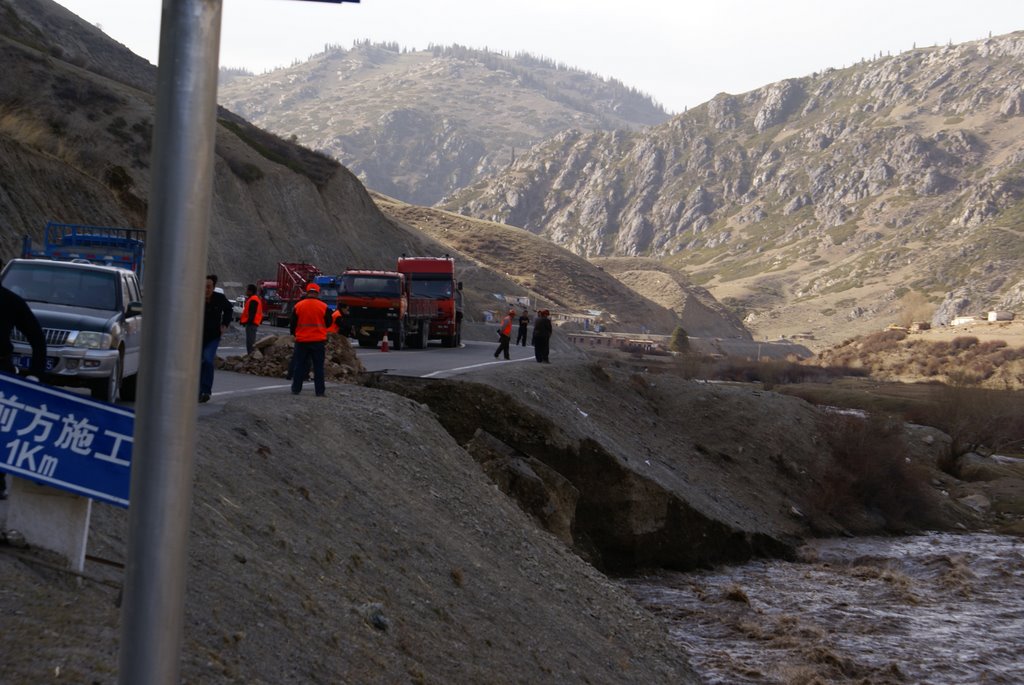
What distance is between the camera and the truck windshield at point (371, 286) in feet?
128

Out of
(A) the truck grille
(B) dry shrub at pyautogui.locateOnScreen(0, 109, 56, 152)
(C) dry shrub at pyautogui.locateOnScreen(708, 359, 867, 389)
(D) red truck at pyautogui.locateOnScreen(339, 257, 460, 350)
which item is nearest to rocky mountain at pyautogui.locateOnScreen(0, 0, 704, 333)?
(B) dry shrub at pyautogui.locateOnScreen(0, 109, 56, 152)

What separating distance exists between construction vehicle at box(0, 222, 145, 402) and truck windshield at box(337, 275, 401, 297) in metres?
22.2

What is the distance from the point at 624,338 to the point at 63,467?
11386 centimetres

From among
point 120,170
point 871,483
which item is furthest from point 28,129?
point 871,483

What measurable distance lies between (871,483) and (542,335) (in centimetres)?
1186

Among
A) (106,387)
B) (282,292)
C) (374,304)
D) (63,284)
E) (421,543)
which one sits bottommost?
(421,543)

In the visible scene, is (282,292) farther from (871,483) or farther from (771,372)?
(771,372)

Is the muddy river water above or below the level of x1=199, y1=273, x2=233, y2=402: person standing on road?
below

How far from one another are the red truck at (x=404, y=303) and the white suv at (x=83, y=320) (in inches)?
879

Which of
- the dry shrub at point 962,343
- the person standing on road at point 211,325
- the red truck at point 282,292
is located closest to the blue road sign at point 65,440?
the person standing on road at point 211,325

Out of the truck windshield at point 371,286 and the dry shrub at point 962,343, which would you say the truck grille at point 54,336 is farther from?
the dry shrub at point 962,343

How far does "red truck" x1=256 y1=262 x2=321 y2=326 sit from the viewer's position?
49.4 m

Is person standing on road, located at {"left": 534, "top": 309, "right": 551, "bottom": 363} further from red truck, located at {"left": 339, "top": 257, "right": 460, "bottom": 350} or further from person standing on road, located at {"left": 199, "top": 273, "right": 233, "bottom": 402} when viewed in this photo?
person standing on road, located at {"left": 199, "top": 273, "right": 233, "bottom": 402}

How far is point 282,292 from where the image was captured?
49.9m
